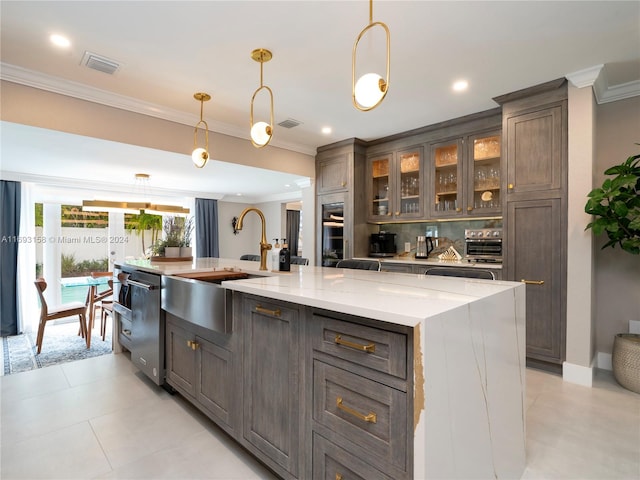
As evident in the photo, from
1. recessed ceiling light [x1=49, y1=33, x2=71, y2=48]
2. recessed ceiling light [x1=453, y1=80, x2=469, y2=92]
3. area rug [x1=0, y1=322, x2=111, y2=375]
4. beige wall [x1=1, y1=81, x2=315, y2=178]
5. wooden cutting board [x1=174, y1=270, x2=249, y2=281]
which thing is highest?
recessed ceiling light [x1=453, y1=80, x2=469, y2=92]

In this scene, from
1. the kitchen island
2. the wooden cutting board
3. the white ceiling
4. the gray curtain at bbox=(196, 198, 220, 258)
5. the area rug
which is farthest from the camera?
the gray curtain at bbox=(196, 198, 220, 258)

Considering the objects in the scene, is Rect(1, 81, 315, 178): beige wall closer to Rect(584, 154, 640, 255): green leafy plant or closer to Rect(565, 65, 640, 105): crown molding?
Rect(565, 65, 640, 105): crown molding

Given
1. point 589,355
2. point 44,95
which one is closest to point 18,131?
point 44,95

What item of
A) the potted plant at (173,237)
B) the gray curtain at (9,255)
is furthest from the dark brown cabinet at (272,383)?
the gray curtain at (9,255)

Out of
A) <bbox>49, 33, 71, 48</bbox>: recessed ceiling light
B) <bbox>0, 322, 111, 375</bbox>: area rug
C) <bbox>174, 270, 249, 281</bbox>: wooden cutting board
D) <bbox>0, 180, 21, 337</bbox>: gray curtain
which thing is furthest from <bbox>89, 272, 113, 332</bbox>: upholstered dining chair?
<bbox>49, 33, 71, 48</bbox>: recessed ceiling light

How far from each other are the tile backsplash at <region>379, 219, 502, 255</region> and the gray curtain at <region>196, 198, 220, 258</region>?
4.07 meters

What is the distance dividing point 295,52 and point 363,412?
248 cm

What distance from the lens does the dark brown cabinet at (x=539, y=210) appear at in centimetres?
291

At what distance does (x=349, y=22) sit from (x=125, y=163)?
3472mm

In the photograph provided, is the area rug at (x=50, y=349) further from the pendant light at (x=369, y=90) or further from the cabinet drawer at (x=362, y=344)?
the pendant light at (x=369, y=90)

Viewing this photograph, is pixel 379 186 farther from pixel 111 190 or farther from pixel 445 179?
pixel 111 190

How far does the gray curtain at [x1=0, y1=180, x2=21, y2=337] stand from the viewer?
4633 mm

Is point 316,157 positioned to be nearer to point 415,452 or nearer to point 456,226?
point 456,226

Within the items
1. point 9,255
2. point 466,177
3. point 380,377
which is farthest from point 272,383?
point 9,255
